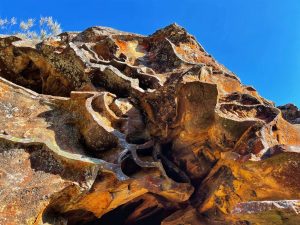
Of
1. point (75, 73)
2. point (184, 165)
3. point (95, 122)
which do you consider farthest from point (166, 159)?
point (75, 73)

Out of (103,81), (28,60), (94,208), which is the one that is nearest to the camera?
(94,208)

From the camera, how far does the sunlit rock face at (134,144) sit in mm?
5824

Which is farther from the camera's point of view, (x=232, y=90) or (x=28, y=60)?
(x=28, y=60)

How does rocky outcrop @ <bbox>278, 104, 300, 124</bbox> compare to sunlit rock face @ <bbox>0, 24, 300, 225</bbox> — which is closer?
sunlit rock face @ <bbox>0, 24, 300, 225</bbox>

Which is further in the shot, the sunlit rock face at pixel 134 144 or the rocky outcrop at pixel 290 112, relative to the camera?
the rocky outcrop at pixel 290 112

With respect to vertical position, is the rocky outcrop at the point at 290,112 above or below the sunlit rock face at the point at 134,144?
above

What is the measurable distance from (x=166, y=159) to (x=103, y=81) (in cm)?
220

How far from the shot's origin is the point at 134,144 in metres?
6.74

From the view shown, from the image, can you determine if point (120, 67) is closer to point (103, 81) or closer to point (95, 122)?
point (103, 81)

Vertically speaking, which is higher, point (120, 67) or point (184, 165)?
point (120, 67)

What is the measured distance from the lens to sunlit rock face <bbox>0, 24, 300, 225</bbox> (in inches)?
229

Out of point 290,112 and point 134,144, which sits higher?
point 290,112

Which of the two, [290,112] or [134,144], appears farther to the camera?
[290,112]

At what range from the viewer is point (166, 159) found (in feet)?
23.6
